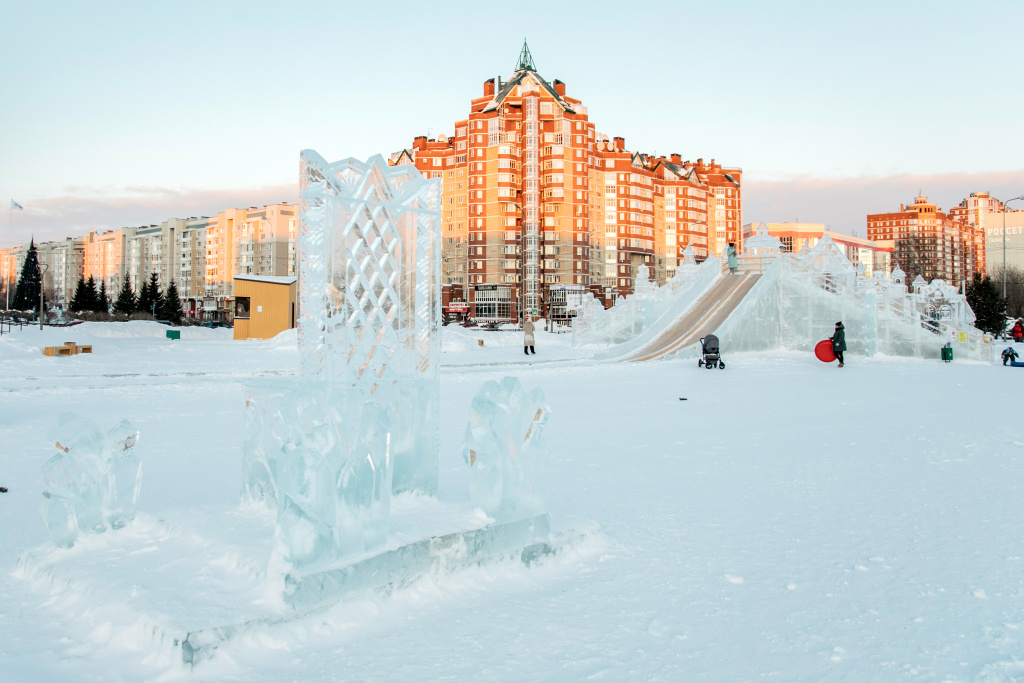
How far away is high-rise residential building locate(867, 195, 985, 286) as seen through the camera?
15300cm

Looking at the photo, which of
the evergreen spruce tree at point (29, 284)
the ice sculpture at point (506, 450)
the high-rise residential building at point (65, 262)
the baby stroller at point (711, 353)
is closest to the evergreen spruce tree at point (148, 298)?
the evergreen spruce tree at point (29, 284)

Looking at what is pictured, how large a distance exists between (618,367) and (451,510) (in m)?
16.2

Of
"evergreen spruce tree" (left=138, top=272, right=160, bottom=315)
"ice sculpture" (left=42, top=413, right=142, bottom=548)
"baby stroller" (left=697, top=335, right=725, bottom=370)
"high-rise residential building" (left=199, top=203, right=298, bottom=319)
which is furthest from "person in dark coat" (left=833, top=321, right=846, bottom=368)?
"high-rise residential building" (left=199, top=203, right=298, bottom=319)

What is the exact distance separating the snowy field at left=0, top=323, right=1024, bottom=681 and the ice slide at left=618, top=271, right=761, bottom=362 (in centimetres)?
1553

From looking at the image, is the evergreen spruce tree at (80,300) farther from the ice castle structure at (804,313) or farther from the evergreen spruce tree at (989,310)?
the evergreen spruce tree at (989,310)

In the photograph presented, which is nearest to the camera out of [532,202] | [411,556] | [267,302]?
[411,556]

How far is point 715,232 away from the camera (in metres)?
108

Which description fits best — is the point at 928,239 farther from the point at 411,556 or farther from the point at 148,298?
the point at 411,556

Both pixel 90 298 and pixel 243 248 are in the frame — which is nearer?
pixel 90 298

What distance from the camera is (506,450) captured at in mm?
4059

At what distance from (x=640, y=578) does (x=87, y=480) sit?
3.03m

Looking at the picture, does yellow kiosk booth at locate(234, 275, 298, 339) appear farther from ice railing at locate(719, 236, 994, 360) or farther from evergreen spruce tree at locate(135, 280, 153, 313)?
evergreen spruce tree at locate(135, 280, 153, 313)

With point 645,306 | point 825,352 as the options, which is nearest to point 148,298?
point 645,306

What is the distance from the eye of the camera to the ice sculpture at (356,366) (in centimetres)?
337
